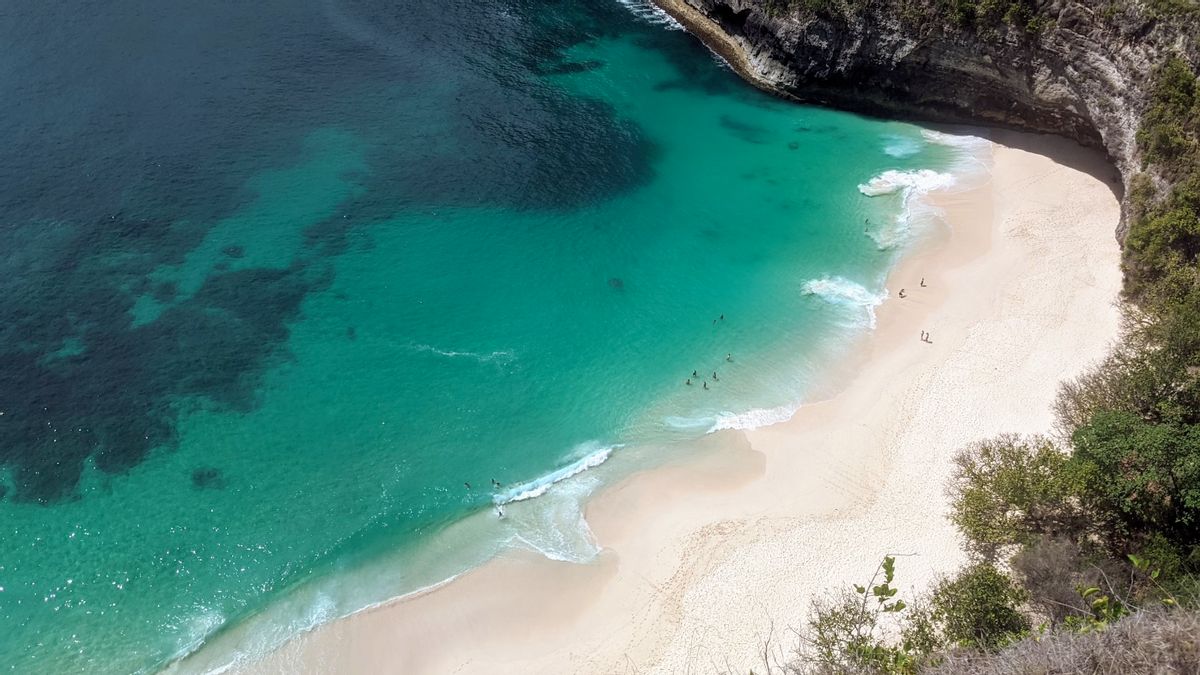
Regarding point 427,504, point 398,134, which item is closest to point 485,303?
point 427,504

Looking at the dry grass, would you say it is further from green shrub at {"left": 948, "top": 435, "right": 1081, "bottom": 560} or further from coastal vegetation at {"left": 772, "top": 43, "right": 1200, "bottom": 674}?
green shrub at {"left": 948, "top": 435, "right": 1081, "bottom": 560}

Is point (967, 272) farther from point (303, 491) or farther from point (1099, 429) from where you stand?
point (303, 491)

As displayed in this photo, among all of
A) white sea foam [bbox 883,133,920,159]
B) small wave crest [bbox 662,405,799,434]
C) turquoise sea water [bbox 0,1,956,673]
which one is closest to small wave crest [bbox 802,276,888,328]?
turquoise sea water [bbox 0,1,956,673]

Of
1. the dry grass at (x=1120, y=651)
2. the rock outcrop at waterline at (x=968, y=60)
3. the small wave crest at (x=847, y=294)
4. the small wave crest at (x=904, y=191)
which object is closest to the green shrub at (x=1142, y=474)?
the dry grass at (x=1120, y=651)

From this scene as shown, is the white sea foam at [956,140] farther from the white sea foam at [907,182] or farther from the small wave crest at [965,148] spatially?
the white sea foam at [907,182]

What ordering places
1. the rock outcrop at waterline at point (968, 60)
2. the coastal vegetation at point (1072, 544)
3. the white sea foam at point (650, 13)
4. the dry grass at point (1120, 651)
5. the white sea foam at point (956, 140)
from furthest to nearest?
1. the white sea foam at point (650, 13)
2. the white sea foam at point (956, 140)
3. the rock outcrop at waterline at point (968, 60)
4. the coastal vegetation at point (1072, 544)
5. the dry grass at point (1120, 651)

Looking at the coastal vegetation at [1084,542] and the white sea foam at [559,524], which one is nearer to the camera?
the coastal vegetation at [1084,542]
